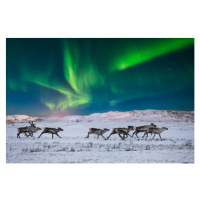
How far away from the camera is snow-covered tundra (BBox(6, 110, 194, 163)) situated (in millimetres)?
5582

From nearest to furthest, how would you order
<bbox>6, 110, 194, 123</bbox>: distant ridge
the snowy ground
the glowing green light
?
→ the snowy ground < the glowing green light < <bbox>6, 110, 194, 123</bbox>: distant ridge

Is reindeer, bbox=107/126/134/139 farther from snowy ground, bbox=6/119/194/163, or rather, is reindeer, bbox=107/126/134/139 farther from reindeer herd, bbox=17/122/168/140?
snowy ground, bbox=6/119/194/163

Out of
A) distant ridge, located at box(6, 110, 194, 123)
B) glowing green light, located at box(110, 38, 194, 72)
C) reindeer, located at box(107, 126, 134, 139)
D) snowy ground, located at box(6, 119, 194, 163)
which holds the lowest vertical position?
snowy ground, located at box(6, 119, 194, 163)

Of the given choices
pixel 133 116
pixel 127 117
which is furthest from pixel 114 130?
pixel 133 116

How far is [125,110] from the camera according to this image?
6223 millimetres

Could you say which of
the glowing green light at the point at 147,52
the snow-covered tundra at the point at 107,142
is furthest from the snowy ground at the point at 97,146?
the glowing green light at the point at 147,52

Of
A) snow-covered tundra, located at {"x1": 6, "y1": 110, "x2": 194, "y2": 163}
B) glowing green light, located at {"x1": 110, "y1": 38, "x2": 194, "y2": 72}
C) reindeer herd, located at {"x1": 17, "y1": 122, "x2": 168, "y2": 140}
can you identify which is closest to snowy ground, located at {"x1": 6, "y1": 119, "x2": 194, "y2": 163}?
snow-covered tundra, located at {"x1": 6, "y1": 110, "x2": 194, "y2": 163}

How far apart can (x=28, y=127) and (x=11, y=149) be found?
76cm

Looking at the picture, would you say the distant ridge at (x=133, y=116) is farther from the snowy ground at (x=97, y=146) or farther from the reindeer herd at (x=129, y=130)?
the reindeer herd at (x=129, y=130)

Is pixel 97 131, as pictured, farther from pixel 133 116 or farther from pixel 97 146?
pixel 133 116

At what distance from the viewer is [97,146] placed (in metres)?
5.91

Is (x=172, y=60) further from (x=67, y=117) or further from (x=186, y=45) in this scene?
(x=67, y=117)

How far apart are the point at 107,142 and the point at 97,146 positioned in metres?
0.35

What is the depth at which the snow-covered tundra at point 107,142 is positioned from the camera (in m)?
5.58
